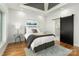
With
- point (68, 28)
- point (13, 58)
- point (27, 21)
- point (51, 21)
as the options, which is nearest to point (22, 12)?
point (27, 21)

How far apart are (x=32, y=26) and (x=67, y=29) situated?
134cm

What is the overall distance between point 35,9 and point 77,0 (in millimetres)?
1415

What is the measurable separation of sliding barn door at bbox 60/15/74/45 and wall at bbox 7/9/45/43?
934mm

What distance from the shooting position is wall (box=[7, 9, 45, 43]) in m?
1.94

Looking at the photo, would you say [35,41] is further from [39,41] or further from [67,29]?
[67,29]

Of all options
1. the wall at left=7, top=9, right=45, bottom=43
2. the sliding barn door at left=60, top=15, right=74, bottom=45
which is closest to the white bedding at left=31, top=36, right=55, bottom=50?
the sliding barn door at left=60, top=15, right=74, bottom=45

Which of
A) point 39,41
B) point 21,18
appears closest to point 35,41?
point 39,41

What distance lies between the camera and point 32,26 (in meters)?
1.95

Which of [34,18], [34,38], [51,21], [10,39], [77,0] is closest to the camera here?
[77,0]

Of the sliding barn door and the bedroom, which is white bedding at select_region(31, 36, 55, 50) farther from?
the sliding barn door

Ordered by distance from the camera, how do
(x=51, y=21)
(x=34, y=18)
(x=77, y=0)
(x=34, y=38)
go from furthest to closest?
(x=34, y=38) → (x=51, y=21) → (x=34, y=18) → (x=77, y=0)

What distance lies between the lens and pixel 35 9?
1950mm

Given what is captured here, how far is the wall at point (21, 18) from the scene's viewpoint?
1.94 metres

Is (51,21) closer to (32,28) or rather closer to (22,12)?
(32,28)
